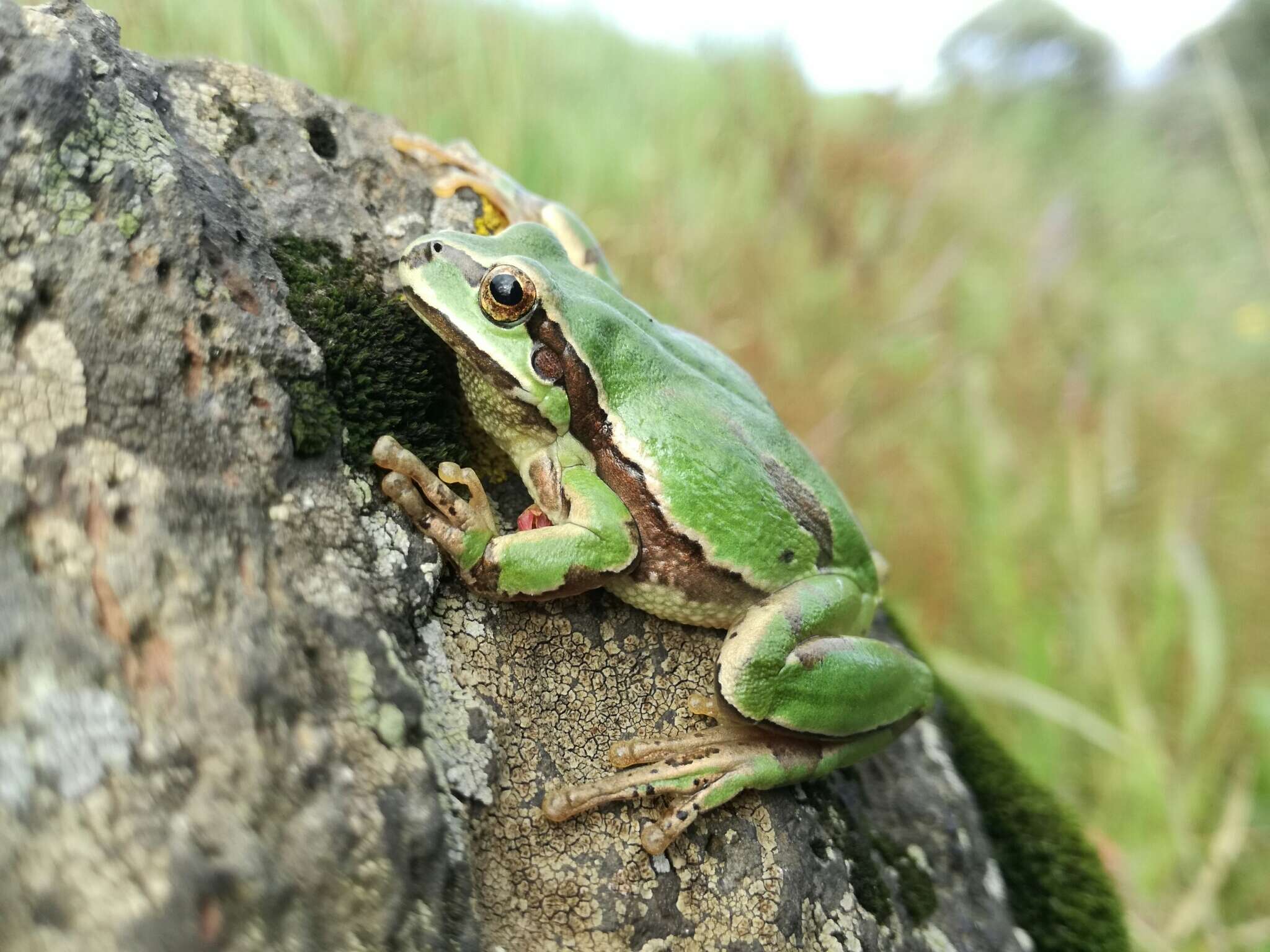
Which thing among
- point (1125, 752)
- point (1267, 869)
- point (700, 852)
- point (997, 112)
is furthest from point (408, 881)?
point (997, 112)

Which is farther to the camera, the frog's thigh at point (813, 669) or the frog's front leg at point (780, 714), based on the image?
the frog's thigh at point (813, 669)

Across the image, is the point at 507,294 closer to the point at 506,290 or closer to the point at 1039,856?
the point at 506,290

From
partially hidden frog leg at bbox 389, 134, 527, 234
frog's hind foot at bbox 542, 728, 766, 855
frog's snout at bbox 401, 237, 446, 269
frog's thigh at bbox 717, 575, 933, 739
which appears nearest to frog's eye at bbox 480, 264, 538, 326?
frog's snout at bbox 401, 237, 446, 269

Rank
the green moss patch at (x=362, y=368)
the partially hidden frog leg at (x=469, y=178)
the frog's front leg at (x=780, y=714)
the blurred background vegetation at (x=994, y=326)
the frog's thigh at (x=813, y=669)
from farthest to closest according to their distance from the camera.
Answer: the blurred background vegetation at (x=994, y=326) < the partially hidden frog leg at (x=469, y=178) < the frog's thigh at (x=813, y=669) < the frog's front leg at (x=780, y=714) < the green moss patch at (x=362, y=368)

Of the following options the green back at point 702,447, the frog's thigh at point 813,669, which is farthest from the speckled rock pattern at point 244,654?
the green back at point 702,447

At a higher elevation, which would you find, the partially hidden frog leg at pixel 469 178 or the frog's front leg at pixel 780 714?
the partially hidden frog leg at pixel 469 178

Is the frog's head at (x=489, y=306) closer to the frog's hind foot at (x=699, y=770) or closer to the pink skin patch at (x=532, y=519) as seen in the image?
the pink skin patch at (x=532, y=519)

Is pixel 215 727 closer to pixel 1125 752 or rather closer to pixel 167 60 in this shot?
pixel 167 60

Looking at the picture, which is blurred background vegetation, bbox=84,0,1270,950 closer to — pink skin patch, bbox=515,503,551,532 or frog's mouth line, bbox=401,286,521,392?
frog's mouth line, bbox=401,286,521,392
